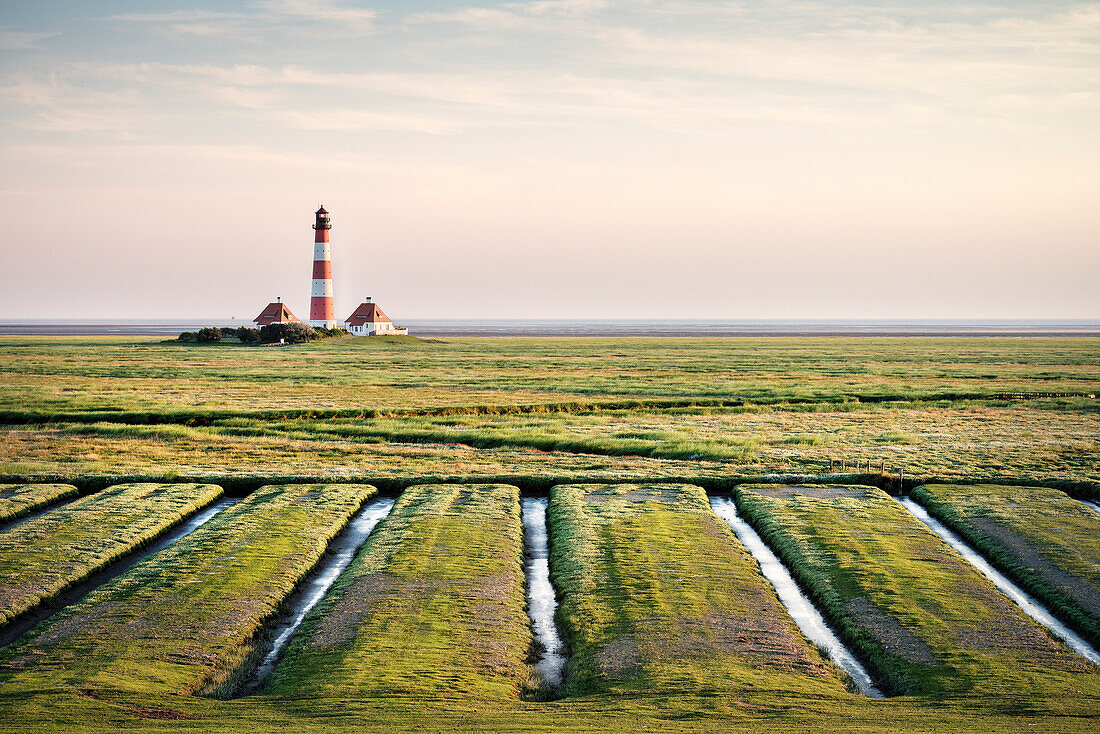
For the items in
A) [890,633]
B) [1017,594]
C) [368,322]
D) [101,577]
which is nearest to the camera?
[890,633]

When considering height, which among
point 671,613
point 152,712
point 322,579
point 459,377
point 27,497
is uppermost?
point 459,377

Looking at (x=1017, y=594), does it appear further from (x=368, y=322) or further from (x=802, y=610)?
(x=368, y=322)

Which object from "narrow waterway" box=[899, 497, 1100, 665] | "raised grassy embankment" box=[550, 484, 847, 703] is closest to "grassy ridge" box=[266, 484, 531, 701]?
"raised grassy embankment" box=[550, 484, 847, 703]

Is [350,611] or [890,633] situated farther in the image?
[350,611]

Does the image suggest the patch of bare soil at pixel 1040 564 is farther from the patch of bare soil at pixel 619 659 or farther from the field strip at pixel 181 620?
the field strip at pixel 181 620

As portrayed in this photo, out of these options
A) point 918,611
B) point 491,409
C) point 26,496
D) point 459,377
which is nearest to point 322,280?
point 459,377

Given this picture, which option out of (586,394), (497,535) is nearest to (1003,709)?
(497,535)

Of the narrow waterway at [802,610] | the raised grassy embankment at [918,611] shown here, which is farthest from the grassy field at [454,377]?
the raised grassy embankment at [918,611]
